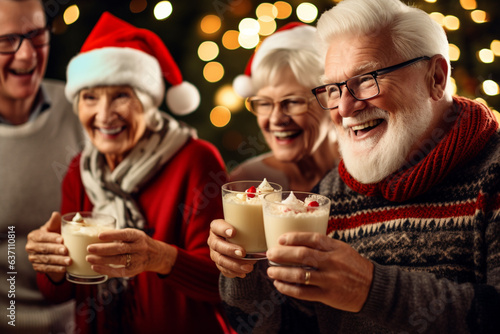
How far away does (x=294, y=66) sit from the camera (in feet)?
6.39

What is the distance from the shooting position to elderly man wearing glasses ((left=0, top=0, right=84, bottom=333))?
2.07 metres

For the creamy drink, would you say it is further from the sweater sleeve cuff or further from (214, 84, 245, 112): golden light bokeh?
(214, 84, 245, 112): golden light bokeh

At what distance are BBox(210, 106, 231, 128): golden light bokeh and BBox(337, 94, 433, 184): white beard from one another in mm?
1046

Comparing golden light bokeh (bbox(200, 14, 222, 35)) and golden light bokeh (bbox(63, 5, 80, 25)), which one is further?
golden light bokeh (bbox(200, 14, 222, 35))

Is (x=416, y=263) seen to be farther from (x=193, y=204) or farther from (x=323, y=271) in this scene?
(x=193, y=204)

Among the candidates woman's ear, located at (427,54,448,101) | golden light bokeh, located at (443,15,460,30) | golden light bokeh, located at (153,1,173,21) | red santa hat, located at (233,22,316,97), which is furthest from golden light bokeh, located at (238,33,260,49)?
woman's ear, located at (427,54,448,101)

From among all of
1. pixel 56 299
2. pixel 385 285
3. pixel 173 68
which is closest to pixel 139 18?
pixel 173 68

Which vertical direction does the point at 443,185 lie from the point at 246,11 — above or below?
below

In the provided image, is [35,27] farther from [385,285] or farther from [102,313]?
[385,285]

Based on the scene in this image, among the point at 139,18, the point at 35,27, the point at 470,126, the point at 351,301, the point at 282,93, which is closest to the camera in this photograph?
the point at 351,301

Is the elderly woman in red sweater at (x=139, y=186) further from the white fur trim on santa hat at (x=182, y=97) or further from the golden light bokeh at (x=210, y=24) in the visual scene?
the golden light bokeh at (x=210, y=24)

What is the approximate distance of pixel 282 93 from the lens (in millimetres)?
1950

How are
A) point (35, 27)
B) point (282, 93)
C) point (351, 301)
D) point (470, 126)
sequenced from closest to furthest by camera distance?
point (351, 301) → point (470, 126) → point (282, 93) → point (35, 27)

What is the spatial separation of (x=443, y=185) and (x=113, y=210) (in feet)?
4.31
